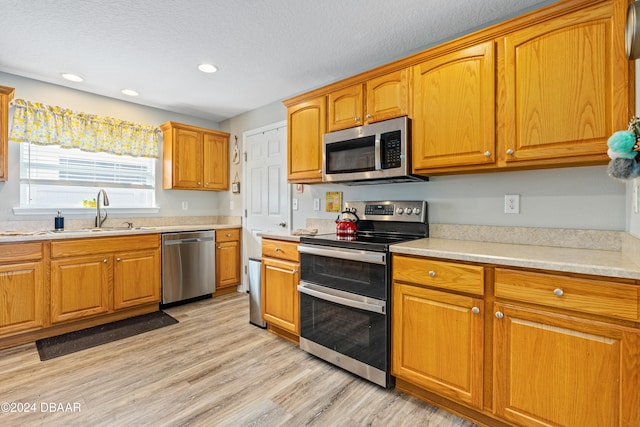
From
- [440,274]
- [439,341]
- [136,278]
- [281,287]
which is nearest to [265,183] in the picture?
[281,287]

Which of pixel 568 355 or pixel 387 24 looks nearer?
pixel 568 355

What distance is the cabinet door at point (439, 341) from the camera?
5.06 feet

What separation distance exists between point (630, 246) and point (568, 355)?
64 centimetres

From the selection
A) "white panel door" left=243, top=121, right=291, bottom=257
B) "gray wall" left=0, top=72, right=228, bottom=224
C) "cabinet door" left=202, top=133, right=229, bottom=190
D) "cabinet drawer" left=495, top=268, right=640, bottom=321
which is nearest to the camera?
"cabinet drawer" left=495, top=268, right=640, bottom=321

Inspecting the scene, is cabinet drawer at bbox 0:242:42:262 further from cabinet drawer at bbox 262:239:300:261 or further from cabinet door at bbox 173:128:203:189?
cabinet drawer at bbox 262:239:300:261

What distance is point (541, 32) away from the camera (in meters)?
1.60

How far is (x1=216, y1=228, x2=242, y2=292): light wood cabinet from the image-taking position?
152 inches

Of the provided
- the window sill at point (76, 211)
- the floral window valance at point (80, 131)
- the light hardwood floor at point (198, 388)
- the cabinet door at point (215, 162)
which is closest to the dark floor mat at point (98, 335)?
the light hardwood floor at point (198, 388)

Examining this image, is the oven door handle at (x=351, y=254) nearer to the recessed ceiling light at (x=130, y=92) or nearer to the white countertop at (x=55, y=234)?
the white countertop at (x=55, y=234)

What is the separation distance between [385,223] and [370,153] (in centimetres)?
60

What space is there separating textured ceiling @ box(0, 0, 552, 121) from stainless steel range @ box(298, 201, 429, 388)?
1.29 meters

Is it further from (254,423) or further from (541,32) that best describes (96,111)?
(541,32)

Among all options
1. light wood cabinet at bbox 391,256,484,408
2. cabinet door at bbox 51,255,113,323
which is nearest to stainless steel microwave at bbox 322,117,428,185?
light wood cabinet at bbox 391,256,484,408

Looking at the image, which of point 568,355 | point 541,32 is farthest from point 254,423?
point 541,32
